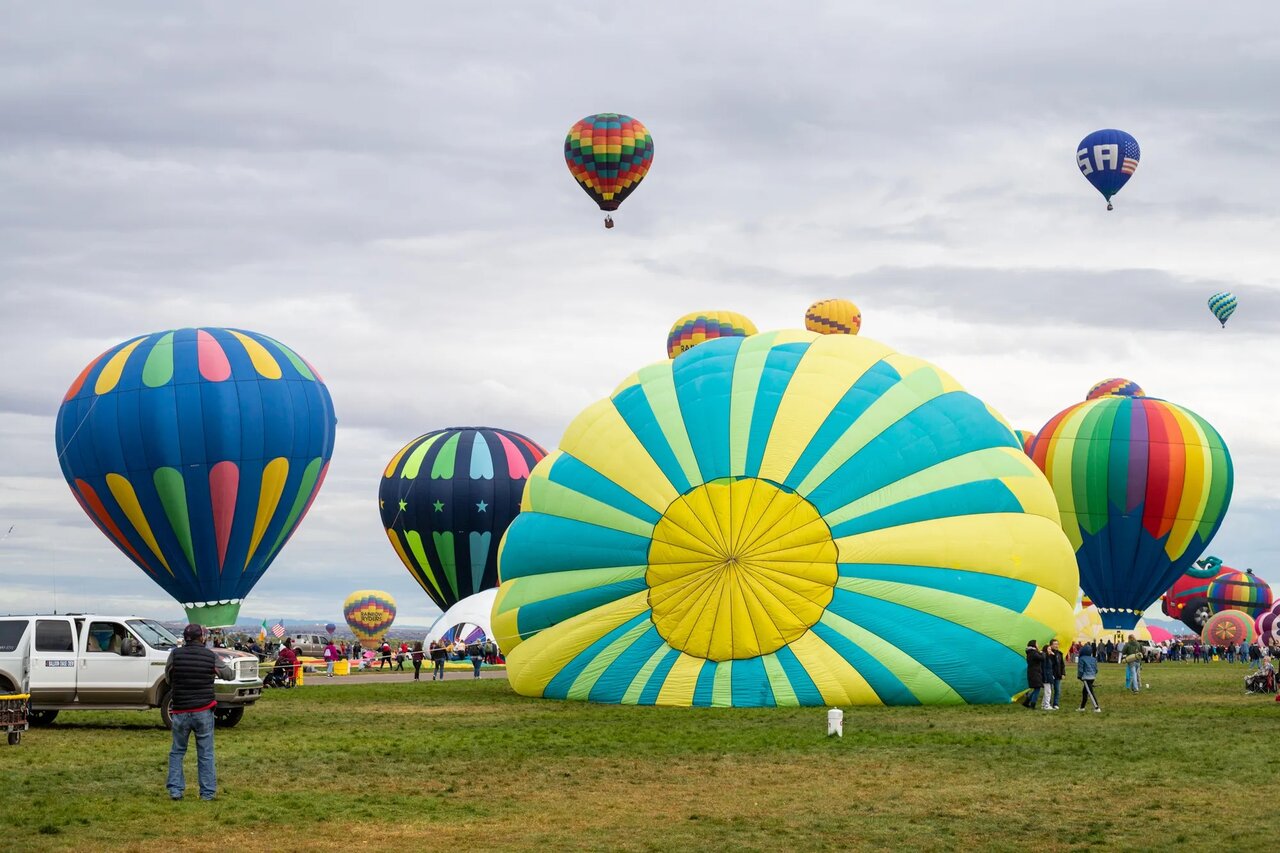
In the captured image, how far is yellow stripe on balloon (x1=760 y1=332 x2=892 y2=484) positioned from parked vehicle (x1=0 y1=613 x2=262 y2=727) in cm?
924

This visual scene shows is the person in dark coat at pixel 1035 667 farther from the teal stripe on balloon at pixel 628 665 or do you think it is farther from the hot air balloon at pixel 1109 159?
the hot air balloon at pixel 1109 159

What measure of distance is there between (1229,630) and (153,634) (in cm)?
5873

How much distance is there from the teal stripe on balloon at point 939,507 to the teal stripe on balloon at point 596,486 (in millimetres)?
3194

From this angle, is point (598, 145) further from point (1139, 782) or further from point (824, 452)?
point (1139, 782)

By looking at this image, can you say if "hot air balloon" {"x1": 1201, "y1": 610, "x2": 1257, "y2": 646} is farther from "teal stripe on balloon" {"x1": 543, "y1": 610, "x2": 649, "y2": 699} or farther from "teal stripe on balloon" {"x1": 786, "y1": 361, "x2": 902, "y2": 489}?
"teal stripe on balloon" {"x1": 543, "y1": 610, "x2": 649, "y2": 699}

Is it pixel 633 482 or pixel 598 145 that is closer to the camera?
pixel 633 482

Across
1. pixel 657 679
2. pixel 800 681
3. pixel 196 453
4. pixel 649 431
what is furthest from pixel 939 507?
pixel 196 453

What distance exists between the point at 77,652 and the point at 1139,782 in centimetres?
1423

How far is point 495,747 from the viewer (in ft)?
63.2

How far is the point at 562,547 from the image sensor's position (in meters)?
27.0

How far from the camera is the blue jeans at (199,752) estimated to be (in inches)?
553

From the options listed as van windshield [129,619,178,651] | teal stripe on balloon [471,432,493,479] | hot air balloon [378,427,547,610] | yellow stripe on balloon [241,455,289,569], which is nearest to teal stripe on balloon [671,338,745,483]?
van windshield [129,619,178,651]

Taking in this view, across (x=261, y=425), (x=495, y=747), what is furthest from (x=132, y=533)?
(x=495, y=747)

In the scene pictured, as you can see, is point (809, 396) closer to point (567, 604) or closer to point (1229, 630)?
point (567, 604)
